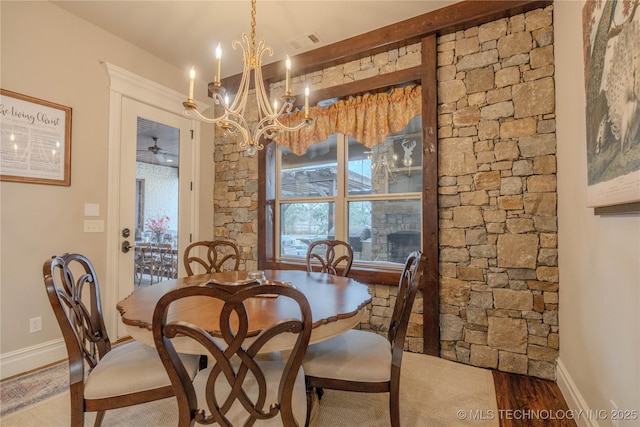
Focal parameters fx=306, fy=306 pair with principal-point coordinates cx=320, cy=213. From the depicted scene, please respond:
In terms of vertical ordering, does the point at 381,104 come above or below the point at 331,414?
above

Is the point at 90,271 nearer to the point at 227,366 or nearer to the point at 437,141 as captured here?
the point at 227,366

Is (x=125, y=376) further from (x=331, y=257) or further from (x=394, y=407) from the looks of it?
(x=331, y=257)

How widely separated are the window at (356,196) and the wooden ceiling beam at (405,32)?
2.41 ft

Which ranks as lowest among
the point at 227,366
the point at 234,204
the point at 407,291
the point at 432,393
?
the point at 432,393

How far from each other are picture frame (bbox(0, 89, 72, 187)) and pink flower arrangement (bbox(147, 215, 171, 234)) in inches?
32.6

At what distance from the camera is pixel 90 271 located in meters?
1.63

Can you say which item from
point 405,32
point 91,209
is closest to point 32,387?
point 91,209

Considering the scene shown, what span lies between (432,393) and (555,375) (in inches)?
37.5

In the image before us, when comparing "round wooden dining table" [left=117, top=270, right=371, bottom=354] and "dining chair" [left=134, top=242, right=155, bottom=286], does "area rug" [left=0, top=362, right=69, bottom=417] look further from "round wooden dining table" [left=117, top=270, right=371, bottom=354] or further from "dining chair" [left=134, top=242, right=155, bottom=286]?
"round wooden dining table" [left=117, top=270, right=371, bottom=354]

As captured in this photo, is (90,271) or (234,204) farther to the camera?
(234,204)

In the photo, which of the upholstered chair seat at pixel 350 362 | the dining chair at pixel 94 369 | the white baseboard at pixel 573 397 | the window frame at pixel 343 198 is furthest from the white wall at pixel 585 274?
the dining chair at pixel 94 369

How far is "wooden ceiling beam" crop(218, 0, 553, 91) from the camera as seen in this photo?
2.36 m

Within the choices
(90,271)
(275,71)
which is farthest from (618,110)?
(275,71)

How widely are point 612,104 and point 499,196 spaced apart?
1248 millimetres
